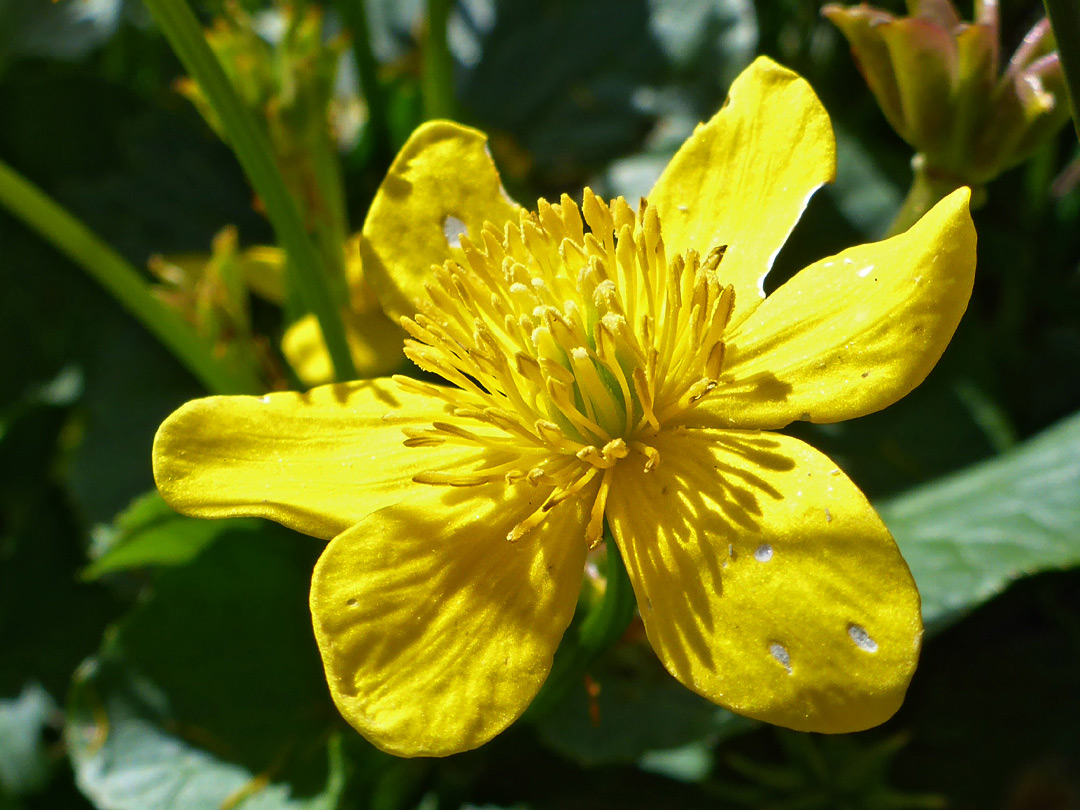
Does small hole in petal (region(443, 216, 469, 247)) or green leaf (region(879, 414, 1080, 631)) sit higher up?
small hole in petal (region(443, 216, 469, 247))

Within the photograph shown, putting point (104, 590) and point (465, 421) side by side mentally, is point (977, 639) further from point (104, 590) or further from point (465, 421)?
point (104, 590)

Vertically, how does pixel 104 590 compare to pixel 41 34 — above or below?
below

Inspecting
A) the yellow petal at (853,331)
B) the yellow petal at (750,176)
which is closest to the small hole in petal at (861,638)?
the yellow petal at (853,331)

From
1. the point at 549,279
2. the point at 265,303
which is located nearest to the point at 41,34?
the point at 265,303

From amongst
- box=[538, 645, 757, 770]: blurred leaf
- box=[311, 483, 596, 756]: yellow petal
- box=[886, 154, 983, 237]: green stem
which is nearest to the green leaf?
box=[538, 645, 757, 770]: blurred leaf

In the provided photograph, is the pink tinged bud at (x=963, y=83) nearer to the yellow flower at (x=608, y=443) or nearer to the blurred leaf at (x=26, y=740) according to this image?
the yellow flower at (x=608, y=443)

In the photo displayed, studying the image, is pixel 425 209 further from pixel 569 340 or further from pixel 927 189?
pixel 927 189

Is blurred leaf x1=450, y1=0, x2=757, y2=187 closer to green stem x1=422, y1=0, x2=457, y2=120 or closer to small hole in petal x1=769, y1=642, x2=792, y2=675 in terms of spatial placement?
green stem x1=422, y1=0, x2=457, y2=120
